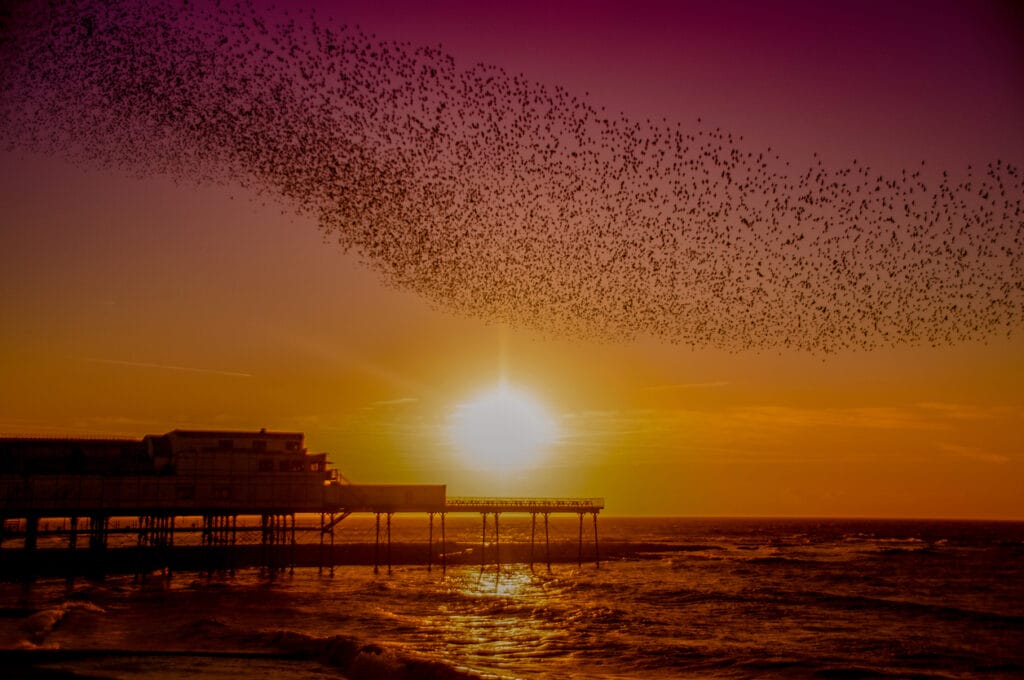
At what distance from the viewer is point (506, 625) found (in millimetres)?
44281

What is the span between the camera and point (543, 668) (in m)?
32.9

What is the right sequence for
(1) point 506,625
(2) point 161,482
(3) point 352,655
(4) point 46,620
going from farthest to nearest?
1. (2) point 161,482
2. (1) point 506,625
3. (4) point 46,620
4. (3) point 352,655

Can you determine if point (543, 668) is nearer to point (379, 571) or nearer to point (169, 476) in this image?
point (169, 476)

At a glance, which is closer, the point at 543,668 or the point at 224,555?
the point at 543,668

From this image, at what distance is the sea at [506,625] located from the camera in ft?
102

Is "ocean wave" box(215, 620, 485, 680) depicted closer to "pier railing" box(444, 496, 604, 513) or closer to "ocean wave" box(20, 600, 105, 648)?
"ocean wave" box(20, 600, 105, 648)

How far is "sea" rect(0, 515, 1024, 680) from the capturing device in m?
31.2

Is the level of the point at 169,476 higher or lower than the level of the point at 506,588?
higher

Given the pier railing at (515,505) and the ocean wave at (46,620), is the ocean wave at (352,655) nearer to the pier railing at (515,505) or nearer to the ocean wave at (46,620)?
the ocean wave at (46,620)

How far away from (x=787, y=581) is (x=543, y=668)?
4588 cm

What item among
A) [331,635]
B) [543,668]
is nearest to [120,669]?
[331,635]

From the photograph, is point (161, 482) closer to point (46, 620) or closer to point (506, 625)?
point (46, 620)

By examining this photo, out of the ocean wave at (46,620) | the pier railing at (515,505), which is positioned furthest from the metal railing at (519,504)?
the ocean wave at (46,620)

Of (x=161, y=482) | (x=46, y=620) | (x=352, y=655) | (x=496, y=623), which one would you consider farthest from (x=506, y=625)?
(x=161, y=482)
